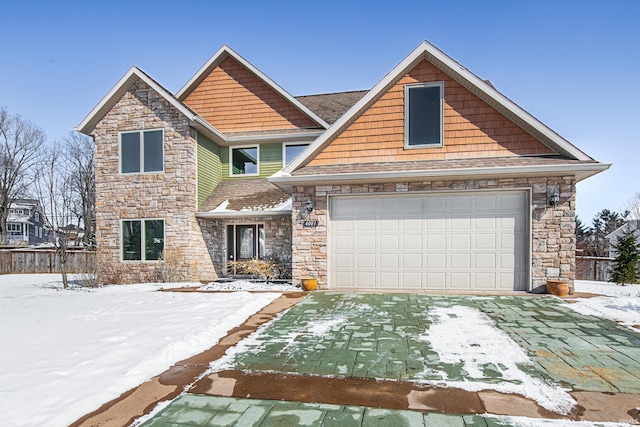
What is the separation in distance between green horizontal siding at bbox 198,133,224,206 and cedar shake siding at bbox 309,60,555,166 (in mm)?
4780

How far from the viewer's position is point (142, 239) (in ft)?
38.1

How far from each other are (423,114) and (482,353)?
6.43 metres

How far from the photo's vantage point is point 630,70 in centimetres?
1002

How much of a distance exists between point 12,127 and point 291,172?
109 ft

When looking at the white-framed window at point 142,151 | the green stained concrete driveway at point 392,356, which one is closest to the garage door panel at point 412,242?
the green stained concrete driveway at point 392,356

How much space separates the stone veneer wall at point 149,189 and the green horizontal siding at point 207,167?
399 mm

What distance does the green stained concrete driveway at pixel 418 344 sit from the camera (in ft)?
12.4

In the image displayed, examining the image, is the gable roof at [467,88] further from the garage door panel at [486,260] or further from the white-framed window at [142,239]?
the white-framed window at [142,239]

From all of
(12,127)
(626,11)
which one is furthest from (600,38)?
(12,127)

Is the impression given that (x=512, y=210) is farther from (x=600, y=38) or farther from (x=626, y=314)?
(x=600, y=38)

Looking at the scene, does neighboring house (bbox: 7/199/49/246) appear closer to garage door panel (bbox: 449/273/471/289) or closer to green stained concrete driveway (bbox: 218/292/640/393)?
green stained concrete driveway (bbox: 218/292/640/393)

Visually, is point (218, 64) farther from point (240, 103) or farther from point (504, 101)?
point (504, 101)

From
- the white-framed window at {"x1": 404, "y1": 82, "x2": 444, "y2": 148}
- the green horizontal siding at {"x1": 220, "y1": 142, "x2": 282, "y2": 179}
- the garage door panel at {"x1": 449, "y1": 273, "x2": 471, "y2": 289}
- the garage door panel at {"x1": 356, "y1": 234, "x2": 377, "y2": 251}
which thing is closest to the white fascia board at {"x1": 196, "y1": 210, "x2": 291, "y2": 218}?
the green horizontal siding at {"x1": 220, "y1": 142, "x2": 282, "y2": 179}

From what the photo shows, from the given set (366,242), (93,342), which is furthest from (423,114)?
(93,342)
